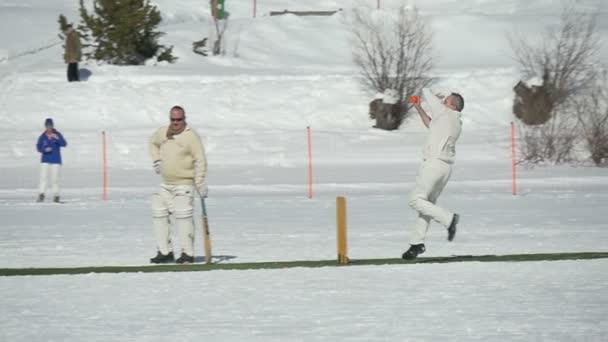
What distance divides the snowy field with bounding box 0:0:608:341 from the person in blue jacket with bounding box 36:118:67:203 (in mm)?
490

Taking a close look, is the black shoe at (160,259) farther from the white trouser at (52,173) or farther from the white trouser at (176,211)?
the white trouser at (52,173)

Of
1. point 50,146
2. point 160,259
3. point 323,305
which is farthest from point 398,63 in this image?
point 323,305

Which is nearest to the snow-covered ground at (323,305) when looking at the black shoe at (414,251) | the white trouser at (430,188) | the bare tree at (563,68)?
the black shoe at (414,251)

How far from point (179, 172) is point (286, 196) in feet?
40.6

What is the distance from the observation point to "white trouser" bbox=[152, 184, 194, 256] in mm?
14344

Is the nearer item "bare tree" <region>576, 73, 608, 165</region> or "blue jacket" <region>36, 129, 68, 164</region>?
"blue jacket" <region>36, 129, 68, 164</region>

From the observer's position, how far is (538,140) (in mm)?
35000

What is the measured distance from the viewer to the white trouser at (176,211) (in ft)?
47.1

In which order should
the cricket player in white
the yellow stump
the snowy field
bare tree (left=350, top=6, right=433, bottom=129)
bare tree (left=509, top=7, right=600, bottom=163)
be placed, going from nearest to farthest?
the snowy field
the cricket player in white
the yellow stump
bare tree (left=509, top=7, right=600, bottom=163)
bare tree (left=350, top=6, right=433, bottom=129)

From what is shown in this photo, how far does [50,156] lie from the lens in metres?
25.1

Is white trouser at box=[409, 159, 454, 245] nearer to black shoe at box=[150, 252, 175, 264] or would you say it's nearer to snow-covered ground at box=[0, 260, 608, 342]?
snow-covered ground at box=[0, 260, 608, 342]

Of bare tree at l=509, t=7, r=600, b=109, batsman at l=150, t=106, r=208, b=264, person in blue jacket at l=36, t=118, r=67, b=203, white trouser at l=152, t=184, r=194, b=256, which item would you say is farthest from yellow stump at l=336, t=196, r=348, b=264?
bare tree at l=509, t=7, r=600, b=109

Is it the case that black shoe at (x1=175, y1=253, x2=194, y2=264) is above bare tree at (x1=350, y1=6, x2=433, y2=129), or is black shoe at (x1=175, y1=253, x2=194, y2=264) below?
below

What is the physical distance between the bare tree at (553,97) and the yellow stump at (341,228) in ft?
68.4
